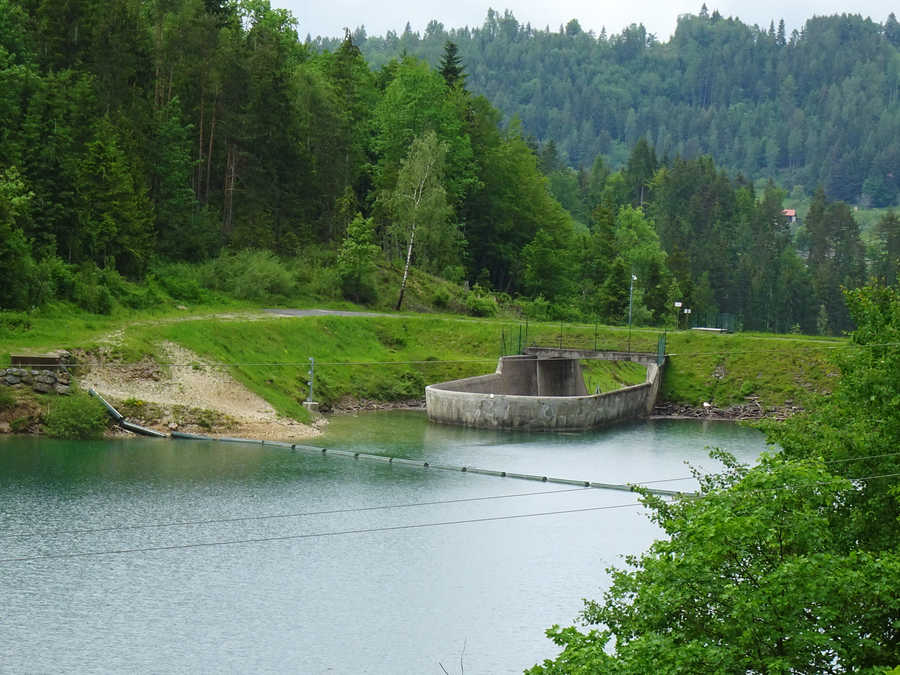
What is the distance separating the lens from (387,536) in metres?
34.3

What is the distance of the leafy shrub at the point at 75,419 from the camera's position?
149ft

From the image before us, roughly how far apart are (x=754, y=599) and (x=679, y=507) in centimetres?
499

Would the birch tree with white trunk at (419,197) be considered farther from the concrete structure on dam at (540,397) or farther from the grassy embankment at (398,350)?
the concrete structure on dam at (540,397)

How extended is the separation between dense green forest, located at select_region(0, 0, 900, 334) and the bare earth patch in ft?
24.1

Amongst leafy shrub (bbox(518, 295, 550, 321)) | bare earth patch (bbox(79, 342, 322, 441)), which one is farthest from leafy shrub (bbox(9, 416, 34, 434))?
leafy shrub (bbox(518, 295, 550, 321))

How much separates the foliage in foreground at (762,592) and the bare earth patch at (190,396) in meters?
31.9

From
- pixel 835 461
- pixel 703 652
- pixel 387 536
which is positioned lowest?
pixel 387 536

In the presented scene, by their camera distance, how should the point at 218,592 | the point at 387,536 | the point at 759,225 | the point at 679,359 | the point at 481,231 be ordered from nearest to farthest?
the point at 218,592 → the point at 387,536 → the point at 679,359 → the point at 481,231 → the point at 759,225

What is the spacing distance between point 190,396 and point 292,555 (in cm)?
2098

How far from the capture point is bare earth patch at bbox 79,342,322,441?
48.8 m

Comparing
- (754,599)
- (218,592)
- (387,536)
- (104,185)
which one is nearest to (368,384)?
(104,185)

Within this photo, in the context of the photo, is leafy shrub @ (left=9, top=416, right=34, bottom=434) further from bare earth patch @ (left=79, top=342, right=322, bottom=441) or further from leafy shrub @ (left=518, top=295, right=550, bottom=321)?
leafy shrub @ (left=518, top=295, right=550, bottom=321)

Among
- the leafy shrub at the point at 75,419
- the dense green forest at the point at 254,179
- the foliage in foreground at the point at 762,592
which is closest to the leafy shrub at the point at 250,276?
the dense green forest at the point at 254,179

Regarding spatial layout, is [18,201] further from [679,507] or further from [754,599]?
[754,599]
